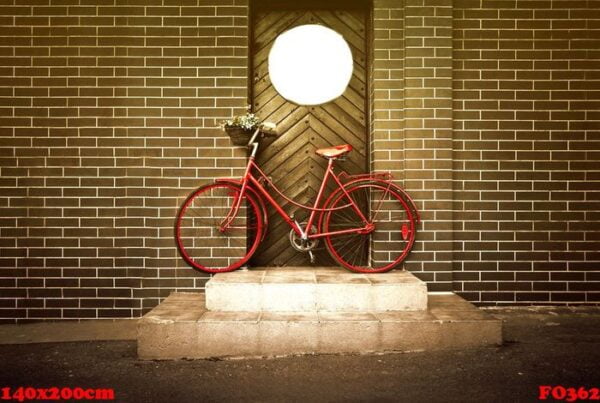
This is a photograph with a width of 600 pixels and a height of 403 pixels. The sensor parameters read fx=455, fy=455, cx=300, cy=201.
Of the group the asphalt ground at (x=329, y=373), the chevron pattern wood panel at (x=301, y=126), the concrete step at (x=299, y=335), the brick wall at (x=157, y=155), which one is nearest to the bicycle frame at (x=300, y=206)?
the brick wall at (x=157, y=155)

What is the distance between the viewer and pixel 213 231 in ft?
15.8

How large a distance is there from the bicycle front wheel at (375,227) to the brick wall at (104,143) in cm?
125

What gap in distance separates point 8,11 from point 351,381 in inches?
197

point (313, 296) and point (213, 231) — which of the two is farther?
point (213, 231)

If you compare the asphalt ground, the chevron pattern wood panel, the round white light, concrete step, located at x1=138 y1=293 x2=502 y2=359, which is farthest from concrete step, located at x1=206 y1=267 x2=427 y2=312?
the round white light

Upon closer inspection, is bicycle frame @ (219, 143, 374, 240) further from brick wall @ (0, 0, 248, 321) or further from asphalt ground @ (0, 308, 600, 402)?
asphalt ground @ (0, 308, 600, 402)

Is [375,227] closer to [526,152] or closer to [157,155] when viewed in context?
[526,152]

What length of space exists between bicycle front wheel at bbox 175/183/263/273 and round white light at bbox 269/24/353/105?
1333mm

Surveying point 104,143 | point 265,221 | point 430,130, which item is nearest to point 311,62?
point 430,130

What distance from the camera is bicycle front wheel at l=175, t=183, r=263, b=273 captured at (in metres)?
4.78

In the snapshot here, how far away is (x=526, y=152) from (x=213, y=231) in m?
3.46

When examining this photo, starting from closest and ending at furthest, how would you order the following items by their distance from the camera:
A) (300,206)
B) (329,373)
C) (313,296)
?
(329,373) < (313,296) < (300,206)

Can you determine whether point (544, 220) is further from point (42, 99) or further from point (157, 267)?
point (42, 99)

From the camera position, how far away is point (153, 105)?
4812 millimetres
